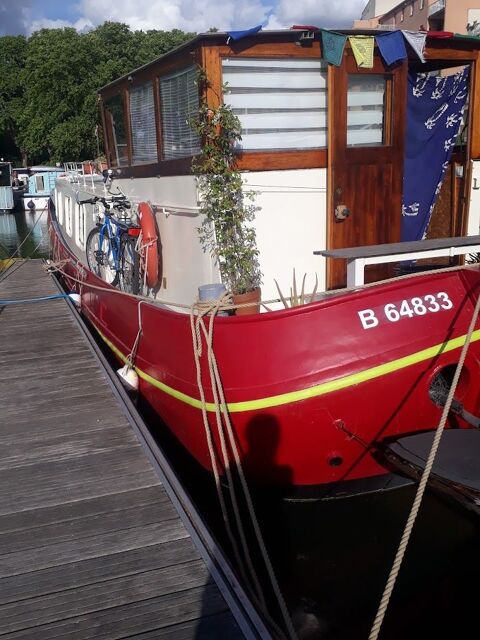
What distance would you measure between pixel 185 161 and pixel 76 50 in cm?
4416

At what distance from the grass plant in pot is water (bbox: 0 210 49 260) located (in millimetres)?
13523

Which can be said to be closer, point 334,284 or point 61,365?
point 334,284

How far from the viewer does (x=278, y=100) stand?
5031 millimetres

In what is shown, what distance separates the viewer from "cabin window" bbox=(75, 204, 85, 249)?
10.2 metres

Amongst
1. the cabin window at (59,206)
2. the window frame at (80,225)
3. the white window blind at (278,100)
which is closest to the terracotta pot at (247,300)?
the white window blind at (278,100)

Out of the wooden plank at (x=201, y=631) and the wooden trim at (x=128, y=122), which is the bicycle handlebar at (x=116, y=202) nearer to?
the wooden trim at (x=128, y=122)

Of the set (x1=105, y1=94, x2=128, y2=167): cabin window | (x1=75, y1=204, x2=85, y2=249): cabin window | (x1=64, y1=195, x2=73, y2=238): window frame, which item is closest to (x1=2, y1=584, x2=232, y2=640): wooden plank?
(x1=105, y1=94, x2=128, y2=167): cabin window

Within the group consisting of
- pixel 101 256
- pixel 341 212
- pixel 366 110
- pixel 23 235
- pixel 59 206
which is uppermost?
pixel 366 110

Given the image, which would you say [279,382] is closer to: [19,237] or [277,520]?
[277,520]

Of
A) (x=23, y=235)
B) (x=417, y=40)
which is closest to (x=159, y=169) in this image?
(x=417, y=40)

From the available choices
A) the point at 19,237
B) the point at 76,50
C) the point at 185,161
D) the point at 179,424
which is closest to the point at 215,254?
the point at 185,161

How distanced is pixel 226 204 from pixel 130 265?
2.62m

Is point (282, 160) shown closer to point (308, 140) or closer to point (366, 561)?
point (308, 140)

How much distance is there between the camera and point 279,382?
378 cm
